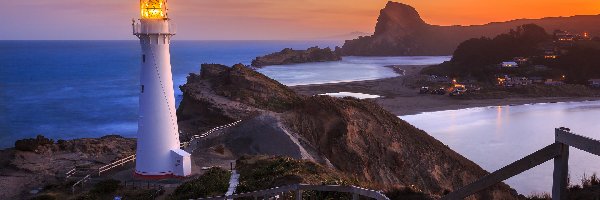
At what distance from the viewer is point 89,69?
151875 mm

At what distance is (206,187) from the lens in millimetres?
16891

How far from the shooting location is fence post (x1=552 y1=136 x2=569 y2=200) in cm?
503

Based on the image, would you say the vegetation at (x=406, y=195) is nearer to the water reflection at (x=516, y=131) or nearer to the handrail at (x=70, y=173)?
the handrail at (x=70, y=173)

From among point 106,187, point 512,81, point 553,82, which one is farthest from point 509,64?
point 106,187

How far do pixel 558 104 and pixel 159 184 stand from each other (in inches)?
2514

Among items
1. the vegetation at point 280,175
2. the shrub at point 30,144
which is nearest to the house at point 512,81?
the shrub at point 30,144

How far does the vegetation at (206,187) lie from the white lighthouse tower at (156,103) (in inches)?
125

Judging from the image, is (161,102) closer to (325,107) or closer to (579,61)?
(325,107)

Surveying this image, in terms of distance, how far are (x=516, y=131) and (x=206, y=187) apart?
39.3m

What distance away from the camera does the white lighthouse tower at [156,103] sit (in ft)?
67.0

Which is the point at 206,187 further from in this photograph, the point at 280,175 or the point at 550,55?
the point at 550,55

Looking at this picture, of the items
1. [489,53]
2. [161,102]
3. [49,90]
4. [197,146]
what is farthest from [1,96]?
[489,53]

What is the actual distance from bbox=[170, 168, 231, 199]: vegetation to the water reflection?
A: 1629cm

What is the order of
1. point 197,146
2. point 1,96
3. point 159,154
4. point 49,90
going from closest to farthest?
point 159,154, point 197,146, point 1,96, point 49,90
